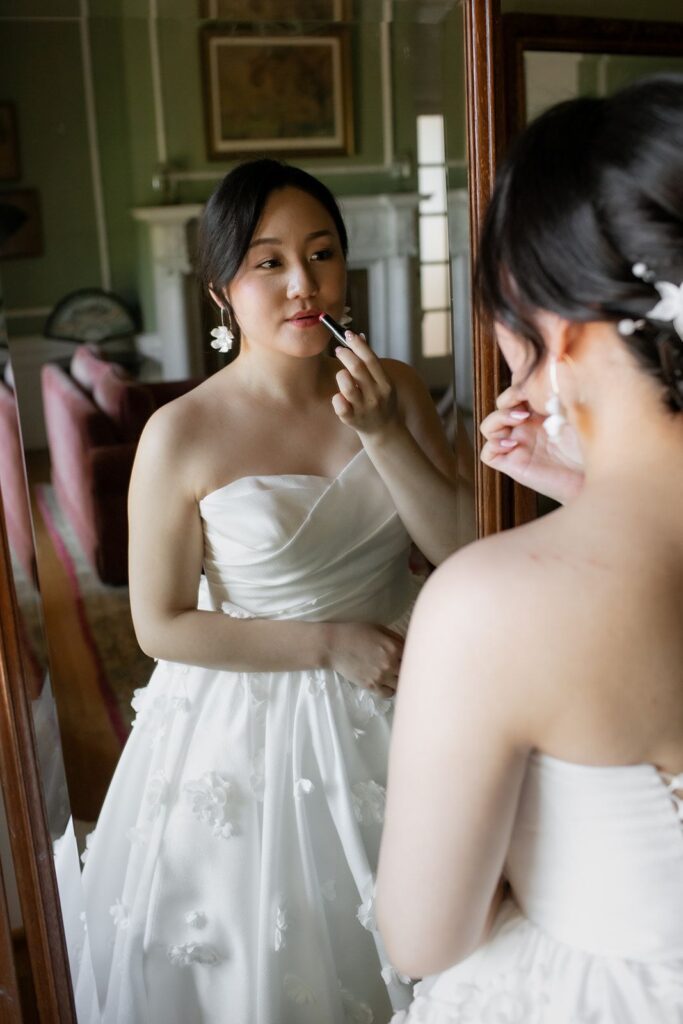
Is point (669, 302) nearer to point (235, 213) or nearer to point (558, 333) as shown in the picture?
point (558, 333)

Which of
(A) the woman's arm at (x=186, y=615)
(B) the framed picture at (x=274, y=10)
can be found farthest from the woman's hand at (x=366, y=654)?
(B) the framed picture at (x=274, y=10)

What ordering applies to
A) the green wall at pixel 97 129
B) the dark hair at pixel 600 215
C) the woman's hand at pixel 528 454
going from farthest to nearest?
the woman's hand at pixel 528 454 → the green wall at pixel 97 129 → the dark hair at pixel 600 215

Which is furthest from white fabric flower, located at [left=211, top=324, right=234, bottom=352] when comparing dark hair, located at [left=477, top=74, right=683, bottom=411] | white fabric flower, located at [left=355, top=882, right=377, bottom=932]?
white fabric flower, located at [left=355, top=882, right=377, bottom=932]

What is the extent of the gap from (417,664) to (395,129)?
→ 55 cm

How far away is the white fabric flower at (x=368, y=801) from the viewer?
1001 millimetres

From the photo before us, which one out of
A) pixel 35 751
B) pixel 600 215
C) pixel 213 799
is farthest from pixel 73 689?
pixel 600 215

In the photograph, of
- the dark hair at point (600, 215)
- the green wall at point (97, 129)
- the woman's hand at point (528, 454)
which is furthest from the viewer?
the woman's hand at point (528, 454)

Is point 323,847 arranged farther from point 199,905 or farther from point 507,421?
point 507,421

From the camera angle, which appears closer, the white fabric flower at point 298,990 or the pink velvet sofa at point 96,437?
the pink velvet sofa at point 96,437

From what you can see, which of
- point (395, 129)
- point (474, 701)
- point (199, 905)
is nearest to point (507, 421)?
point (395, 129)

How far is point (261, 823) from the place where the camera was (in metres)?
0.98

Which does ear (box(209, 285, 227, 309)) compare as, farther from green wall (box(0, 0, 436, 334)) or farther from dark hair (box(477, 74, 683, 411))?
dark hair (box(477, 74, 683, 411))

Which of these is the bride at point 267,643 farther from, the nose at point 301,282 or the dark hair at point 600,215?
the dark hair at point 600,215

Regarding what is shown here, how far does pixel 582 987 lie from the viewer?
0.71 m
